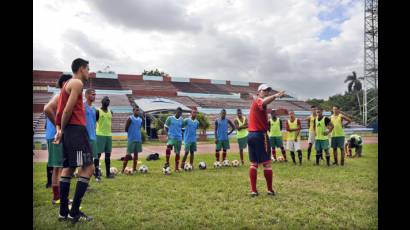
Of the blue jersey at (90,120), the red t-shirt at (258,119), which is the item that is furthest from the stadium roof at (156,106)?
the red t-shirt at (258,119)

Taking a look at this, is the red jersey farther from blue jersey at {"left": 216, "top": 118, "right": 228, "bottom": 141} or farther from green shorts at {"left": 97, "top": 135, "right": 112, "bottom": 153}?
blue jersey at {"left": 216, "top": 118, "right": 228, "bottom": 141}

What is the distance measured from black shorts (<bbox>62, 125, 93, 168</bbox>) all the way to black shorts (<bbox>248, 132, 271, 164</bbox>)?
318 centimetres

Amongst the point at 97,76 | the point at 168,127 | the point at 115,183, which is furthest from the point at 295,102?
the point at 115,183

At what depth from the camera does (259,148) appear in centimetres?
593

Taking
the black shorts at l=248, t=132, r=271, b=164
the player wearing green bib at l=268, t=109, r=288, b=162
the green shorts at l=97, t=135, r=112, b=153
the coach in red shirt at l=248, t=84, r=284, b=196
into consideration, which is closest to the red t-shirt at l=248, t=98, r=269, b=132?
the coach in red shirt at l=248, t=84, r=284, b=196

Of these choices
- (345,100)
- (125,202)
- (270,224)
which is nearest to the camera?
(270,224)

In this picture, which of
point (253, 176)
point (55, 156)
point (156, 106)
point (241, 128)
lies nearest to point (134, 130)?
point (55, 156)

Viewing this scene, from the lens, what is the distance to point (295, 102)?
138 feet

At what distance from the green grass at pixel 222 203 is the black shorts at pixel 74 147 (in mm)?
833

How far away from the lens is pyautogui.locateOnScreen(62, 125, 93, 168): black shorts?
161 inches

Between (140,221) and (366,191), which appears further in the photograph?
(366,191)
